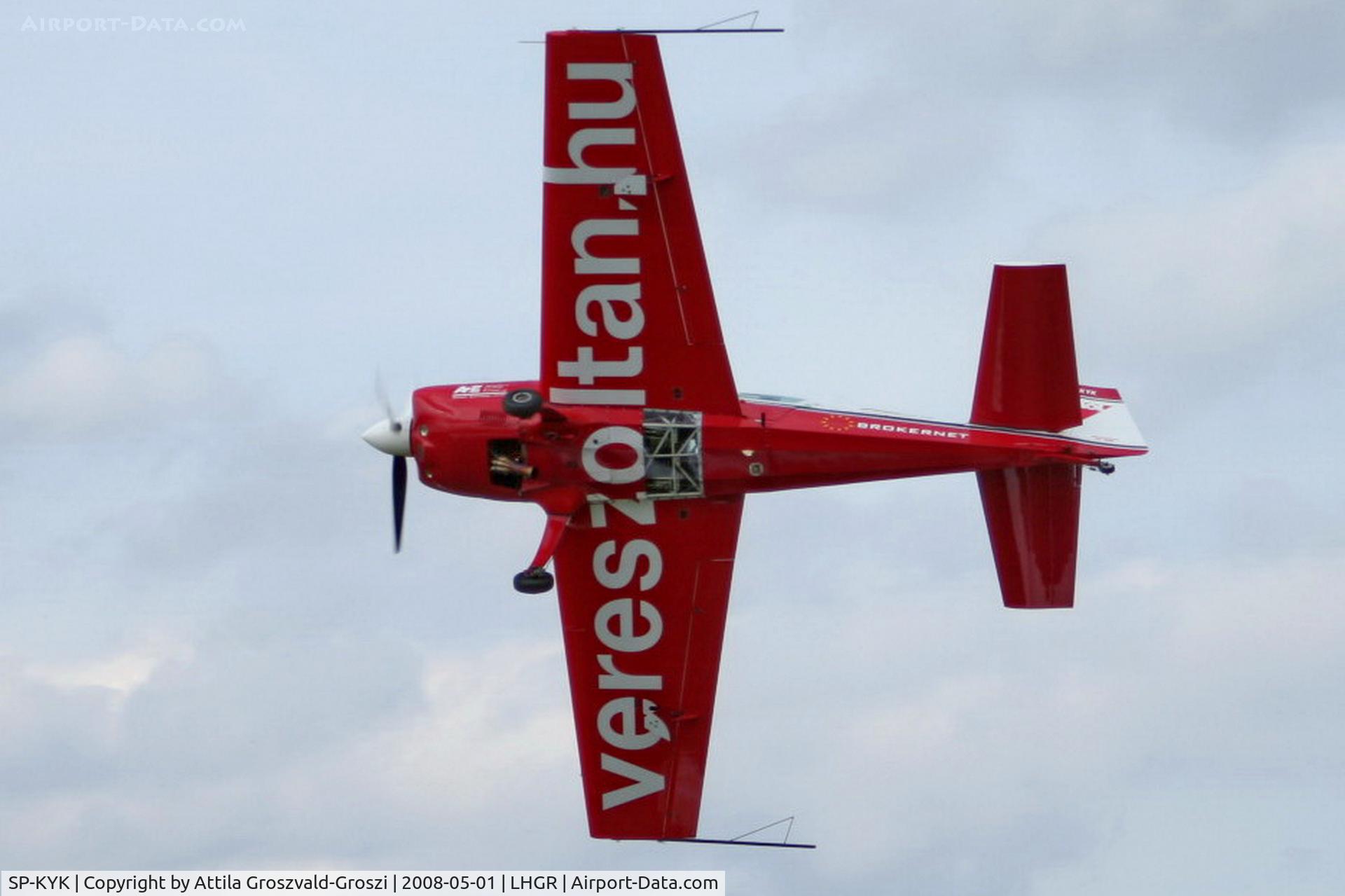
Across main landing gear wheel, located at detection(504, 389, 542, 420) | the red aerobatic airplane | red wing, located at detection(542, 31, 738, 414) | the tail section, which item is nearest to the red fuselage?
the red aerobatic airplane

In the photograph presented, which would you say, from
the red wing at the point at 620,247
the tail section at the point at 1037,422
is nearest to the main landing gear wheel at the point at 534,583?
the red wing at the point at 620,247

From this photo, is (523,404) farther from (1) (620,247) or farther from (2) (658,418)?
(1) (620,247)

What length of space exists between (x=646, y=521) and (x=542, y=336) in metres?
2.42

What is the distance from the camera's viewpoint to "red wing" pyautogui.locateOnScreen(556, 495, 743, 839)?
29.3m

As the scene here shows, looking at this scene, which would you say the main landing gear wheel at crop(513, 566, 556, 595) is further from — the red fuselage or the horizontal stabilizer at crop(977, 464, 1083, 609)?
the horizontal stabilizer at crop(977, 464, 1083, 609)

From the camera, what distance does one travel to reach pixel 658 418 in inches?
1118

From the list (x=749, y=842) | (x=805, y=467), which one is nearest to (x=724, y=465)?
(x=805, y=467)

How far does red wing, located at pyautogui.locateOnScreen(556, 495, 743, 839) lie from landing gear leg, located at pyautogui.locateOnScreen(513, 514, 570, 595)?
0.31m

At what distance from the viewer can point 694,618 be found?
97.6 ft

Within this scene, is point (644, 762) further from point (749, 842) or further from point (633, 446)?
point (633, 446)

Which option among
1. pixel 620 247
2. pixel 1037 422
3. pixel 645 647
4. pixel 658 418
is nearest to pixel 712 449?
pixel 658 418

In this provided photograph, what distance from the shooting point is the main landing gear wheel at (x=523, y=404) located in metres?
27.8

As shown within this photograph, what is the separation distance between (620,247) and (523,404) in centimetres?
193

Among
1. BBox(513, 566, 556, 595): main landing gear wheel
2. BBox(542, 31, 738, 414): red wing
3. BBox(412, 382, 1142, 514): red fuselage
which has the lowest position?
BBox(513, 566, 556, 595): main landing gear wheel
